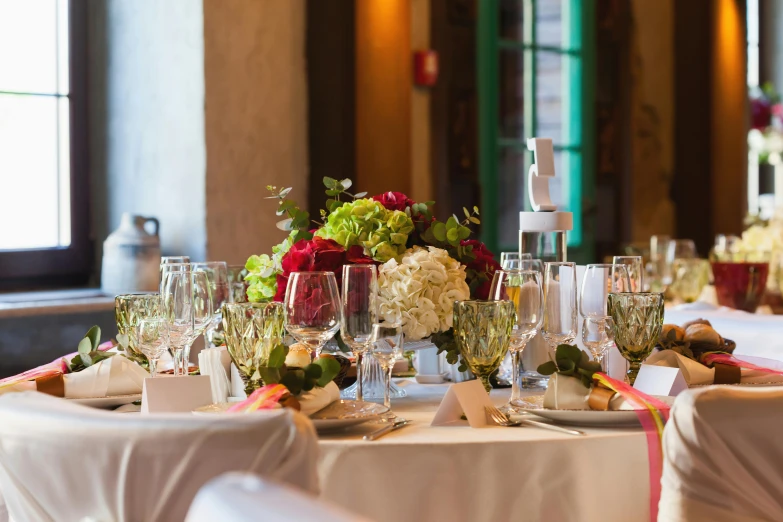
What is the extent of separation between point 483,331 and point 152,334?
0.50 metres

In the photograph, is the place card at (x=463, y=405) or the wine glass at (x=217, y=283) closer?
the place card at (x=463, y=405)

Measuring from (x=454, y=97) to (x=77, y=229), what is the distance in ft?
5.33

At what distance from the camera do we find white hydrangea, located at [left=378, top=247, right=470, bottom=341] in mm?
1605

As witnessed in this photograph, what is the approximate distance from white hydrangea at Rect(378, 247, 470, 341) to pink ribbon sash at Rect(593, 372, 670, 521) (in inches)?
13.2

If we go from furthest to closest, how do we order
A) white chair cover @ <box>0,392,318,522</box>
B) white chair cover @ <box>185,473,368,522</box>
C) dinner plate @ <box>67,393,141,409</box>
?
dinner plate @ <box>67,393,141,409</box> < white chair cover @ <box>0,392,318,522</box> < white chair cover @ <box>185,473,368,522</box>

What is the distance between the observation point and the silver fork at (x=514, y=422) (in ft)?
4.39

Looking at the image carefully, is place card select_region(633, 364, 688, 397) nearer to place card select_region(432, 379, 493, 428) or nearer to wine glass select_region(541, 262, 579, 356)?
wine glass select_region(541, 262, 579, 356)

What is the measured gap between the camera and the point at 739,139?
5809 mm

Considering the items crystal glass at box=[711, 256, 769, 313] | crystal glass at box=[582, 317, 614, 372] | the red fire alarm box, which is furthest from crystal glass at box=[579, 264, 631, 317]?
the red fire alarm box

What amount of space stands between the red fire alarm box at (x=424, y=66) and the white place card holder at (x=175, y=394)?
2779mm

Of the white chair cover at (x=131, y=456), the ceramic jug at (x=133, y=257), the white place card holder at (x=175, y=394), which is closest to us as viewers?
the white chair cover at (x=131, y=456)

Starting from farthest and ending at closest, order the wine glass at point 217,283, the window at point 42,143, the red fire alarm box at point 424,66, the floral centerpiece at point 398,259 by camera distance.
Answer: the red fire alarm box at point 424,66 < the window at point 42,143 < the wine glass at point 217,283 < the floral centerpiece at point 398,259

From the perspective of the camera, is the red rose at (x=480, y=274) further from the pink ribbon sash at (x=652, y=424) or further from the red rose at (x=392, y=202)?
the pink ribbon sash at (x=652, y=424)

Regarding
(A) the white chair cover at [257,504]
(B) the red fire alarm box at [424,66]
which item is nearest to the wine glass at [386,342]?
(A) the white chair cover at [257,504]
